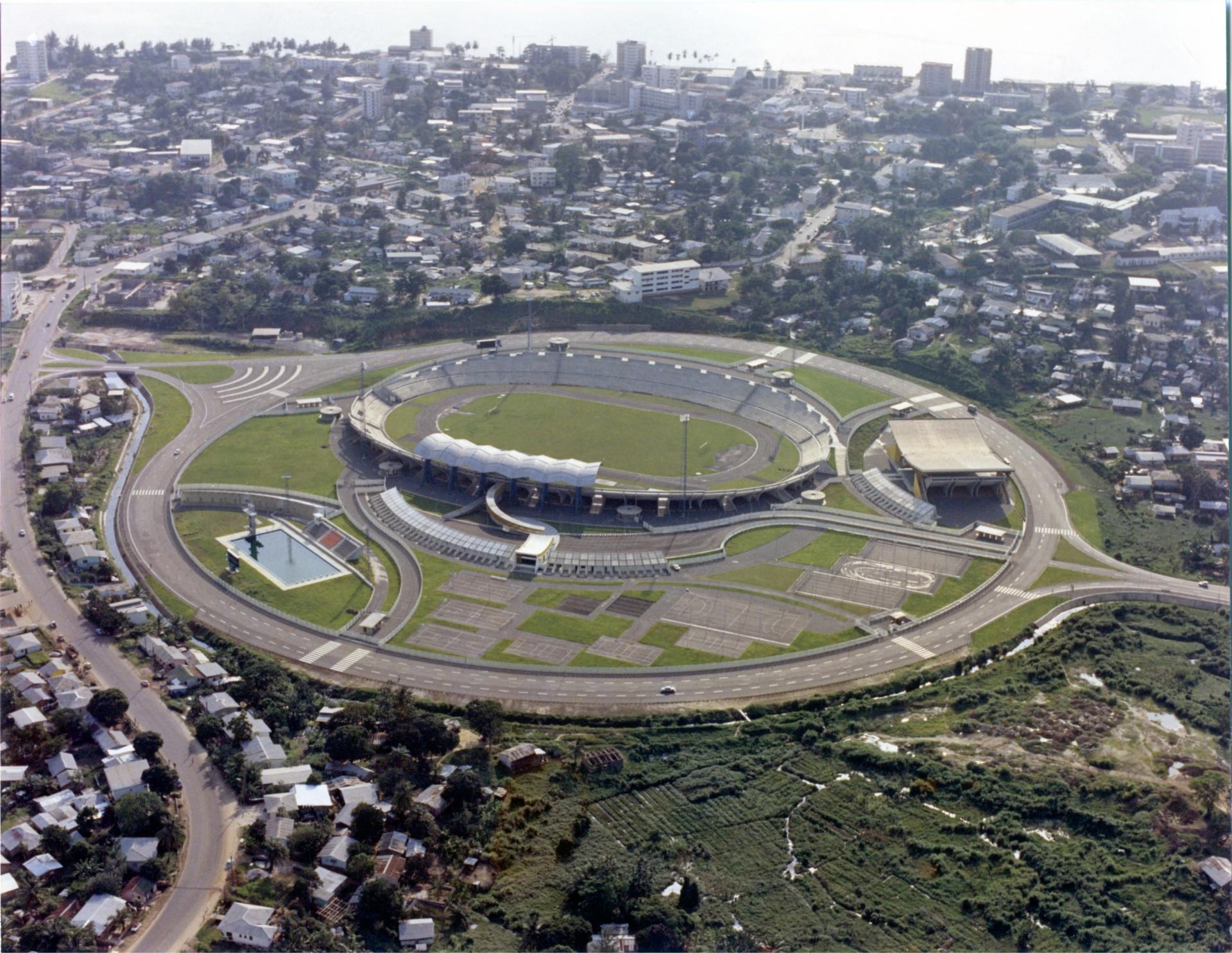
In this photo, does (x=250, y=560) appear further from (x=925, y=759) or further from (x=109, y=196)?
(x=109, y=196)

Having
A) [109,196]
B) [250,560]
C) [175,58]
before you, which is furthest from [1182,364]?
[175,58]

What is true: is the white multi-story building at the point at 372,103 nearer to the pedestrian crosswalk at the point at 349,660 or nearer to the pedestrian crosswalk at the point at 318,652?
the pedestrian crosswalk at the point at 318,652

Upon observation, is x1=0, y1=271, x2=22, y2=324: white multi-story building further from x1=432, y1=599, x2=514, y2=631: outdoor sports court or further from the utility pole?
x1=432, y1=599, x2=514, y2=631: outdoor sports court

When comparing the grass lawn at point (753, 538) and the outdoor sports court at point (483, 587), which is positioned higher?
the grass lawn at point (753, 538)

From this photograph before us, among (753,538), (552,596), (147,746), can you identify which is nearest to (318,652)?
(147,746)

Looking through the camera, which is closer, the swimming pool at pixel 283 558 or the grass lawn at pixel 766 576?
the grass lawn at pixel 766 576

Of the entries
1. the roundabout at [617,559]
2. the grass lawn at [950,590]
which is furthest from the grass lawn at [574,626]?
the grass lawn at [950,590]

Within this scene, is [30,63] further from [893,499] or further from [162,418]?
[893,499]
